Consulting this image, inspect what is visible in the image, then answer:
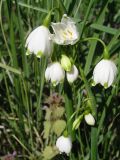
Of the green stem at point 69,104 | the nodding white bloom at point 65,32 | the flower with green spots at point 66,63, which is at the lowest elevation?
the green stem at point 69,104

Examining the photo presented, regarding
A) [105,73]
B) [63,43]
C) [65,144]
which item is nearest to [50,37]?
[63,43]

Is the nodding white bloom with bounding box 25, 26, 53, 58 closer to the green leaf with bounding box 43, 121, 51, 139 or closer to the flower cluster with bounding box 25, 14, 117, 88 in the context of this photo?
the flower cluster with bounding box 25, 14, 117, 88

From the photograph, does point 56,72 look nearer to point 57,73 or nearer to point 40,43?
point 57,73

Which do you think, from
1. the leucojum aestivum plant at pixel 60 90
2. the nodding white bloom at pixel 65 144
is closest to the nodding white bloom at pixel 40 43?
the leucojum aestivum plant at pixel 60 90

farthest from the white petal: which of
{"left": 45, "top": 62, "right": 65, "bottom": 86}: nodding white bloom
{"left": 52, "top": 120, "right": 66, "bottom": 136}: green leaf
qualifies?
{"left": 52, "top": 120, "right": 66, "bottom": 136}: green leaf

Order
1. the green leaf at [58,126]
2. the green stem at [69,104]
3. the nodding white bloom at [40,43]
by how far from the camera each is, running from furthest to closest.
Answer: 1. the green leaf at [58,126]
2. the green stem at [69,104]
3. the nodding white bloom at [40,43]

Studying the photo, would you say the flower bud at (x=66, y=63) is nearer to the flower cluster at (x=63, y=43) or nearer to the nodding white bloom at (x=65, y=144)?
the flower cluster at (x=63, y=43)

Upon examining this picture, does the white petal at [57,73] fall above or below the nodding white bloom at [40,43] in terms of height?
below

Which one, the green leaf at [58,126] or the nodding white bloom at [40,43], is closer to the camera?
the nodding white bloom at [40,43]

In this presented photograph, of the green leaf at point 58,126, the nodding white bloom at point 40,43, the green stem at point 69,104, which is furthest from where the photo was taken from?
the green leaf at point 58,126
